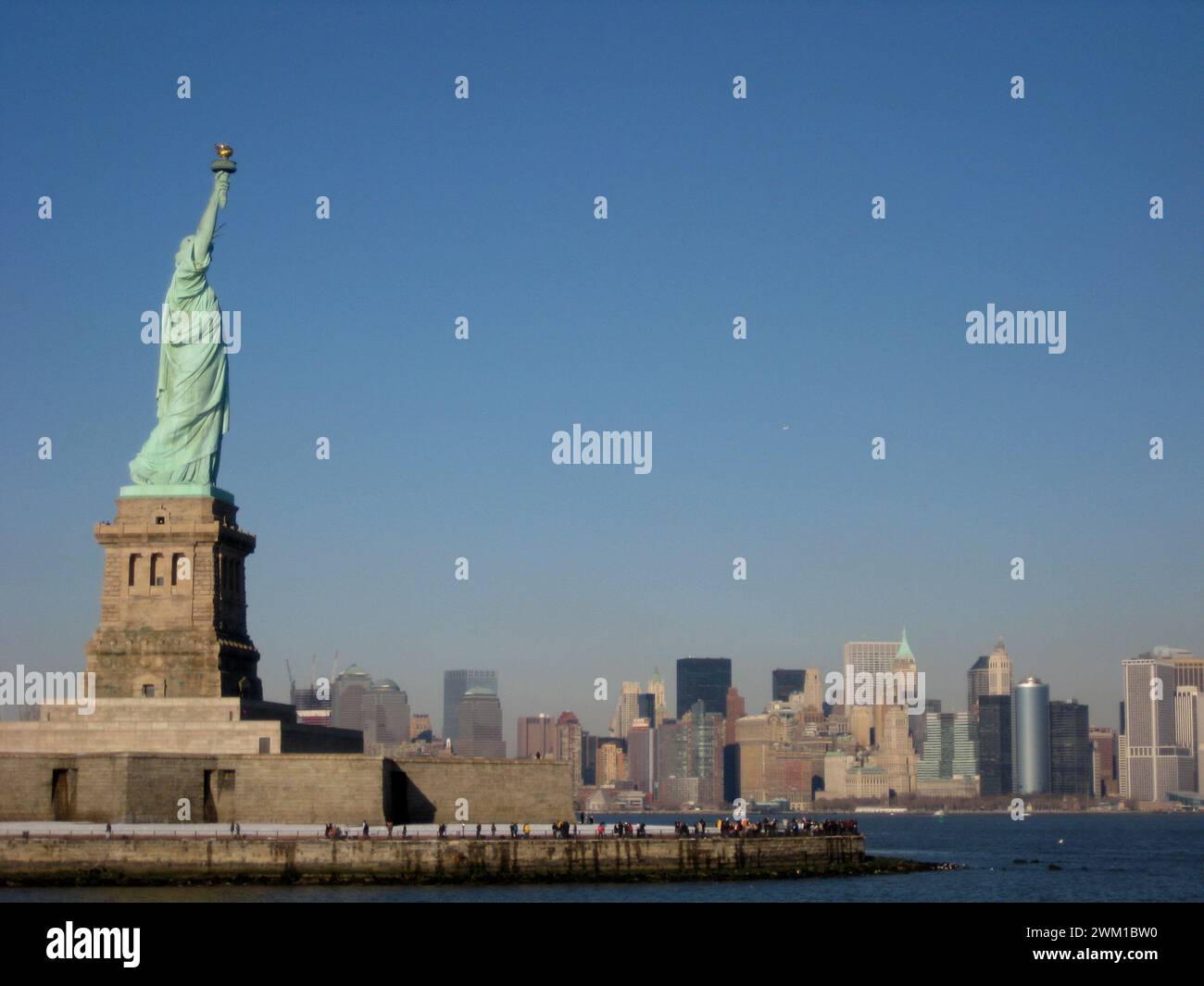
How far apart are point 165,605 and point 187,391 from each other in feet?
28.1

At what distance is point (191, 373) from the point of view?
256 feet

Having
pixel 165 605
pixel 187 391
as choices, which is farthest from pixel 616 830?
pixel 187 391

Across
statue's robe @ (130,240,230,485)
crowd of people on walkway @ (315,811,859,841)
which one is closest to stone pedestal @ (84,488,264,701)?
statue's robe @ (130,240,230,485)

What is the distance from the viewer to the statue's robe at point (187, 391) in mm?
77562

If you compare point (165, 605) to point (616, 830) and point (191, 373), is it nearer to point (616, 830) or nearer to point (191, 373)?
point (191, 373)

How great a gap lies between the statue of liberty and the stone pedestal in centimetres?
151

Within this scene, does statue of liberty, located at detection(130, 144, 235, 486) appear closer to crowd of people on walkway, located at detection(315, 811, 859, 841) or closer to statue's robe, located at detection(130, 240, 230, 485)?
statue's robe, located at detection(130, 240, 230, 485)

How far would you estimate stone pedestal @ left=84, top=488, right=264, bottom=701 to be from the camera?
7488 cm

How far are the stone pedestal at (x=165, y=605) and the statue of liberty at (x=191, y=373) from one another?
151cm

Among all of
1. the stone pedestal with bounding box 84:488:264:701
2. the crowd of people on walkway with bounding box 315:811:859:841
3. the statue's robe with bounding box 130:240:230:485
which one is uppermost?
the statue's robe with bounding box 130:240:230:485
